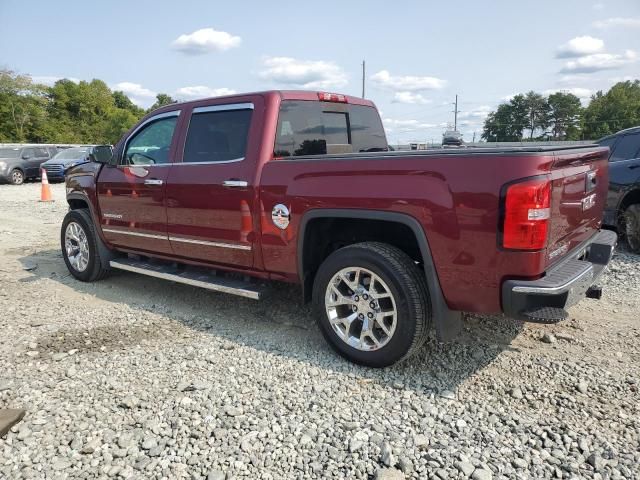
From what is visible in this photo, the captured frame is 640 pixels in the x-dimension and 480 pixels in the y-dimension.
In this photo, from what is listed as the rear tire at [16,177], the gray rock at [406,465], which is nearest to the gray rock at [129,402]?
the gray rock at [406,465]

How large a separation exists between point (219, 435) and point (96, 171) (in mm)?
3762

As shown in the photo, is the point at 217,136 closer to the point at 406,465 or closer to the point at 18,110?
the point at 406,465

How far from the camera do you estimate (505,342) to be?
3756mm

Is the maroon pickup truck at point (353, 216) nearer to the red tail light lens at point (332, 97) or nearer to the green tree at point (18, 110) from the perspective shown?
the red tail light lens at point (332, 97)

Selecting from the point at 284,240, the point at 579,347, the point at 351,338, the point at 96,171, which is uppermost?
the point at 96,171

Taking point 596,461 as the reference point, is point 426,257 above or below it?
above

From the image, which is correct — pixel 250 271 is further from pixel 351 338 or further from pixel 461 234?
pixel 461 234

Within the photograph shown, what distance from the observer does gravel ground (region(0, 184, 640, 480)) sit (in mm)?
2451

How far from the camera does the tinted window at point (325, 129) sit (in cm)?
399

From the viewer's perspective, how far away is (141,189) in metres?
4.75

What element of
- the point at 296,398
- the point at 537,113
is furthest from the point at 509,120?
the point at 296,398

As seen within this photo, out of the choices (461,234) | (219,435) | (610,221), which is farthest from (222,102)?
(610,221)

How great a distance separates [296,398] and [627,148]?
20.1 feet

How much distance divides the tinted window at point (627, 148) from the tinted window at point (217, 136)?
5.43m
